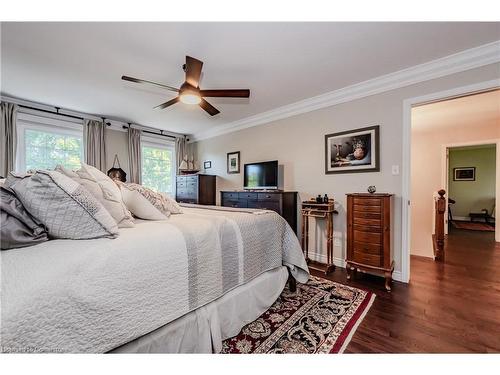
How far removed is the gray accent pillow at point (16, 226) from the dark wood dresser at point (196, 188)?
359cm

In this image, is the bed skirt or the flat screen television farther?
→ the flat screen television

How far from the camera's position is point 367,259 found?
2518 mm

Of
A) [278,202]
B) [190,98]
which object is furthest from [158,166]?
[190,98]

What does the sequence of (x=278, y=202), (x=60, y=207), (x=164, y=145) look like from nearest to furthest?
(x=60, y=207), (x=278, y=202), (x=164, y=145)

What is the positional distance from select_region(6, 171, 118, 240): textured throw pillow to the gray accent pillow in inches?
0.9

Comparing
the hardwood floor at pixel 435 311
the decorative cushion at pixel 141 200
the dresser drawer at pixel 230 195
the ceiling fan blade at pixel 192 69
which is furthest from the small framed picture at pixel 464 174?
the decorative cushion at pixel 141 200

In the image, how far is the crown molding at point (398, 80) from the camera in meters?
2.14

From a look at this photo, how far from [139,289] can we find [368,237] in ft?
7.83

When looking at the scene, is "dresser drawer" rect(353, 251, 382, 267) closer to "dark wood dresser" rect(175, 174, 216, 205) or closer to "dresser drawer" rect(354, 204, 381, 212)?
"dresser drawer" rect(354, 204, 381, 212)

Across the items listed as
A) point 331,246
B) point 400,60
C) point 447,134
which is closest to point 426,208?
point 447,134

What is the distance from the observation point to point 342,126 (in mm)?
3117

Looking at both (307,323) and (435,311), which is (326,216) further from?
(307,323)

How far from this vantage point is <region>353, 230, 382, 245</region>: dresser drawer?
2.45 metres

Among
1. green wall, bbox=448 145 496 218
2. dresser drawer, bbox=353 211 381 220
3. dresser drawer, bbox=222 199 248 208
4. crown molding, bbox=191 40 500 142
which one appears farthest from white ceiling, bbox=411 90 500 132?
green wall, bbox=448 145 496 218
